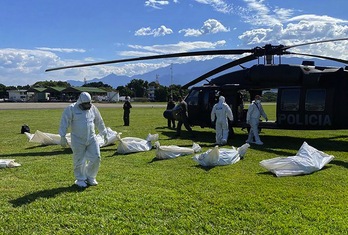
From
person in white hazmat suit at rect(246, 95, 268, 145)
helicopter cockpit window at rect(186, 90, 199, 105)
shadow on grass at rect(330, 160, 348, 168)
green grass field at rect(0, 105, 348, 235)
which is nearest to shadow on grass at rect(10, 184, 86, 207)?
green grass field at rect(0, 105, 348, 235)

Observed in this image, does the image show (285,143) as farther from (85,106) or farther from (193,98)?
(85,106)

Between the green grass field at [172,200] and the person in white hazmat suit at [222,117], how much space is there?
10.1ft

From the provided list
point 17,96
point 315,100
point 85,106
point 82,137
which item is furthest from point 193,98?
point 17,96

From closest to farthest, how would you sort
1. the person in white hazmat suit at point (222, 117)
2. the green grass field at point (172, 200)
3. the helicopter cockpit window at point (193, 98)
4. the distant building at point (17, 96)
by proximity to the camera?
1. the green grass field at point (172, 200)
2. the person in white hazmat suit at point (222, 117)
3. the helicopter cockpit window at point (193, 98)
4. the distant building at point (17, 96)

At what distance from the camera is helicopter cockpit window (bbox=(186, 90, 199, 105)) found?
15133 millimetres

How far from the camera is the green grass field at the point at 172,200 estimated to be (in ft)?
15.8

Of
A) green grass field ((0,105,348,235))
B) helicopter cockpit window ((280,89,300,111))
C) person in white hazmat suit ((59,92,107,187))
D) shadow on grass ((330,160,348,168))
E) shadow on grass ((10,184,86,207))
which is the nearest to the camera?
green grass field ((0,105,348,235))

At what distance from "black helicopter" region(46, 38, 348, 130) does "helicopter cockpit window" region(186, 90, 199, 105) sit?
3.38 ft

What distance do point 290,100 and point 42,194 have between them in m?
9.28

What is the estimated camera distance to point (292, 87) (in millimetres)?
12695

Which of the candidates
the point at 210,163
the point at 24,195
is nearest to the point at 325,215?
the point at 210,163

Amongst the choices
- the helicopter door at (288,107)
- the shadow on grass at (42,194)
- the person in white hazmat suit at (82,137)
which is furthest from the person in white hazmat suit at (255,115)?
the shadow on grass at (42,194)

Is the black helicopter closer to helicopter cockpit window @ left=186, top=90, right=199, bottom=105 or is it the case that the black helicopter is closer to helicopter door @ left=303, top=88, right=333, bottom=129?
helicopter door @ left=303, top=88, right=333, bottom=129

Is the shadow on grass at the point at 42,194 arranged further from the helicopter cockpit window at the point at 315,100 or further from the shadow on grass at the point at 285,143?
the helicopter cockpit window at the point at 315,100
